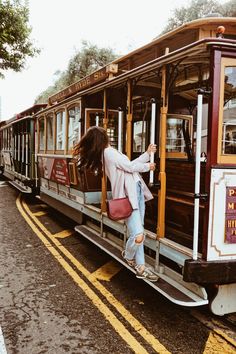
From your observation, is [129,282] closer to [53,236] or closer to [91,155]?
[91,155]

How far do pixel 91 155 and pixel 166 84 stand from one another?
1.18 meters

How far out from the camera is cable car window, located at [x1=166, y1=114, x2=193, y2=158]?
23.9 feet

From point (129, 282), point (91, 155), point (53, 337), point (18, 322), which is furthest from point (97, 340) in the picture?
point (91, 155)

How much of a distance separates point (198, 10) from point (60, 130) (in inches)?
742

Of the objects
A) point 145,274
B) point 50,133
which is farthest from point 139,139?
point 145,274

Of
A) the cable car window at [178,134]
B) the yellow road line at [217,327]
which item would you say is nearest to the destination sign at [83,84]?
the cable car window at [178,134]

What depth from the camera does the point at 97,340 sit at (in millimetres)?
3779

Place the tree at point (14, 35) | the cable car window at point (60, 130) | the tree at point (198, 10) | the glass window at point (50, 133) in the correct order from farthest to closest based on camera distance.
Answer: the tree at point (198, 10), the tree at point (14, 35), the glass window at point (50, 133), the cable car window at point (60, 130)

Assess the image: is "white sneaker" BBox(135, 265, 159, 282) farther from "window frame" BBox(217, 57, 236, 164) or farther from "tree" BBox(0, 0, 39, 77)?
"tree" BBox(0, 0, 39, 77)

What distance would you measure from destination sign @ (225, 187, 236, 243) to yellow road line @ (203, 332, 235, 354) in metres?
0.93

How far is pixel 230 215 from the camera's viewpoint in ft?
12.4

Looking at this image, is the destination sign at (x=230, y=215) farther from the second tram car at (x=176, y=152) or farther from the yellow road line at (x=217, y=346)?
the yellow road line at (x=217, y=346)

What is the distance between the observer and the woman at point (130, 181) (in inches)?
175

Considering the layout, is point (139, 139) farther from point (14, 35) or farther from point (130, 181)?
point (14, 35)
